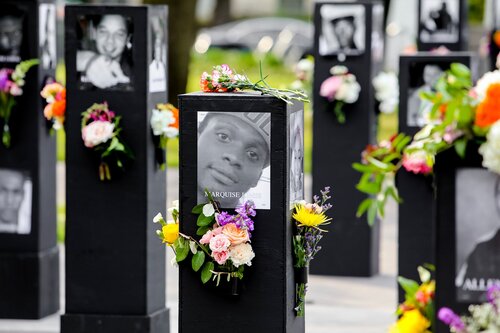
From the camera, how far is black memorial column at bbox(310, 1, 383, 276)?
11422 mm

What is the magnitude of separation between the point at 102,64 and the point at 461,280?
3.90m

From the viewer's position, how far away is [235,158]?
6.08 meters

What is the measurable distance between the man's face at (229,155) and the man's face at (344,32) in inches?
214

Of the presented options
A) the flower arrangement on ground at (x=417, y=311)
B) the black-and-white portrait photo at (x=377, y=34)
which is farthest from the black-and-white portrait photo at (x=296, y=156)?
the black-and-white portrait photo at (x=377, y=34)

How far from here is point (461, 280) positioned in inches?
192

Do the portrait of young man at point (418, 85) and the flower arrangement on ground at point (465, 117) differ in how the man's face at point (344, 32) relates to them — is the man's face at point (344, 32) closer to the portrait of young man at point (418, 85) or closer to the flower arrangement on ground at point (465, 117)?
the portrait of young man at point (418, 85)

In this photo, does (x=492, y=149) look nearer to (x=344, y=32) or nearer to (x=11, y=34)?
(x=11, y=34)

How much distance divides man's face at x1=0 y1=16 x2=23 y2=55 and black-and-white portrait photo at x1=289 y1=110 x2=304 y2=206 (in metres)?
3.37

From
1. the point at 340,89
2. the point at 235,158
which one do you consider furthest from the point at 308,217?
the point at 340,89

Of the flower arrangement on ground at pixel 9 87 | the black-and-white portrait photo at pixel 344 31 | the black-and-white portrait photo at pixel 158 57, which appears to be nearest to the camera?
the black-and-white portrait photo at pixel 158 57

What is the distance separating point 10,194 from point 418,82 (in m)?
2.91

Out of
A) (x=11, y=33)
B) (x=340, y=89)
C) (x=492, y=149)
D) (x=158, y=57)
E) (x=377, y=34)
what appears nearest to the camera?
(x=492, y=149)

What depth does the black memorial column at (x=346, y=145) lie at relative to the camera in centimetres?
1142

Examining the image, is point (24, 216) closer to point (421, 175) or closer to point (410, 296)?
point (421, 175)
